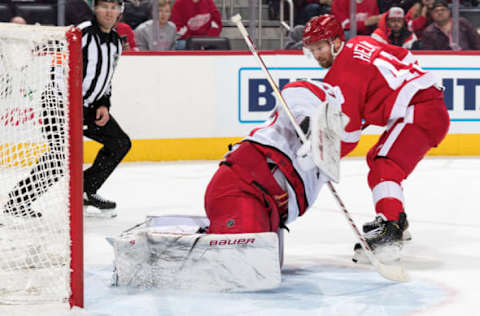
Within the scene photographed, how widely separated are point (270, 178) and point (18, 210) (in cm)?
83

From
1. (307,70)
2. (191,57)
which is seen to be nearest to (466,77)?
(307,70)

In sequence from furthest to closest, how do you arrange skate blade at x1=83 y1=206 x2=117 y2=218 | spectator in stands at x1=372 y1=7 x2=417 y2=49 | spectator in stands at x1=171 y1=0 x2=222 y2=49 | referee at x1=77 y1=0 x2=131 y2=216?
1. spectator in stands at x1=372 y1=7 x2=417 y2=49
2. spectator in stands at x1=171 y1=0 x2=222 y2=49
3. skate blade at x1=83 y1=206 x2=117 y2=218
4. referee at x1=77 y1=0 x2=131 y2=216

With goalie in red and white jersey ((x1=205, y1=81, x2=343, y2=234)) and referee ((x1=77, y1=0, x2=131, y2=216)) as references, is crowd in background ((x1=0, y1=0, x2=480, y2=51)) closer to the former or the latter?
referee ((x1=77, y1=0, x2=131, y2=216))

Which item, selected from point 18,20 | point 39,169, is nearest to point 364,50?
point 39,169

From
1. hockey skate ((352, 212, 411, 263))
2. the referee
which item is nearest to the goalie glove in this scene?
hockey skate ((352, 212, 411, 263))

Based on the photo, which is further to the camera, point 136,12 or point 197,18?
point 197,18

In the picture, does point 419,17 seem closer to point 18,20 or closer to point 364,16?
point 364,16

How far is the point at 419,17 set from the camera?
5820mm

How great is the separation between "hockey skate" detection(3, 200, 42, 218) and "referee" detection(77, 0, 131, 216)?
0.97 metres

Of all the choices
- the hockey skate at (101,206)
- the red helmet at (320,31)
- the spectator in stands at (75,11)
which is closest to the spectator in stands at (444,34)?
the spectator in stands at (75,11)

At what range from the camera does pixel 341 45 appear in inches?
108

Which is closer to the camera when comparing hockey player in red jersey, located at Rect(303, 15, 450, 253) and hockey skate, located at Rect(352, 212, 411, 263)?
hockey skate, located at Rect(352, 212, 411, 263)

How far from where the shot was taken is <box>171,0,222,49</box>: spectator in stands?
556 centimetres

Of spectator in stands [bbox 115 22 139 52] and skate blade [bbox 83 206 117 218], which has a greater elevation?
spectator in stands [bbox 115 22 139 52]
